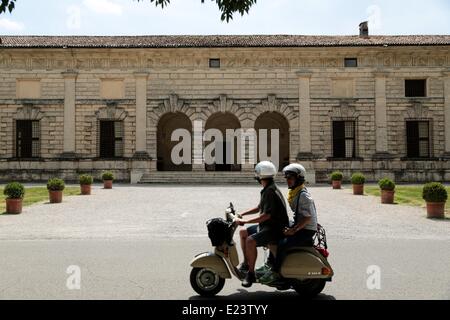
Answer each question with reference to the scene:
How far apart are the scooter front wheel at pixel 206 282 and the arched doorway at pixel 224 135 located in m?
24.5

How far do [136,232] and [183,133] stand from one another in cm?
2136

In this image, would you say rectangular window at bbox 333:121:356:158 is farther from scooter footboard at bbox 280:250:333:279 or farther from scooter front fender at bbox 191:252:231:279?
scooter front fender at bbox 191:252:231:279

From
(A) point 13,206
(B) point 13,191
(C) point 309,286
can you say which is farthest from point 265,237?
(A) point 13,206

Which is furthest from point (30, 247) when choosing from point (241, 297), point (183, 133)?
point (183, 133)

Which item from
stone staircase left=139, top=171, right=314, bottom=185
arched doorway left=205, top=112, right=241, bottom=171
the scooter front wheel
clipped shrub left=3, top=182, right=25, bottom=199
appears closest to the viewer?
the scooter front wheel

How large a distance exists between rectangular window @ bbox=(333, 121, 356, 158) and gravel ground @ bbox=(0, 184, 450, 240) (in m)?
10.2

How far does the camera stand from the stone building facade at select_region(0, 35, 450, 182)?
89.2 feet

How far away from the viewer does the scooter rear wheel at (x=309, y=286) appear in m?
4.93

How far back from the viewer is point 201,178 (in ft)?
84.6

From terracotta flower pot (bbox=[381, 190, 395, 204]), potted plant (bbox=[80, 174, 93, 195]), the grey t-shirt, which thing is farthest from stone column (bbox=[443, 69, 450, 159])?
the grey t-shirt

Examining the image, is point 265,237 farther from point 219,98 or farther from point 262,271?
point 219,98

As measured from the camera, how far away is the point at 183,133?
30.9 m

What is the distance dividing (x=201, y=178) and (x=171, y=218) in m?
13.9
